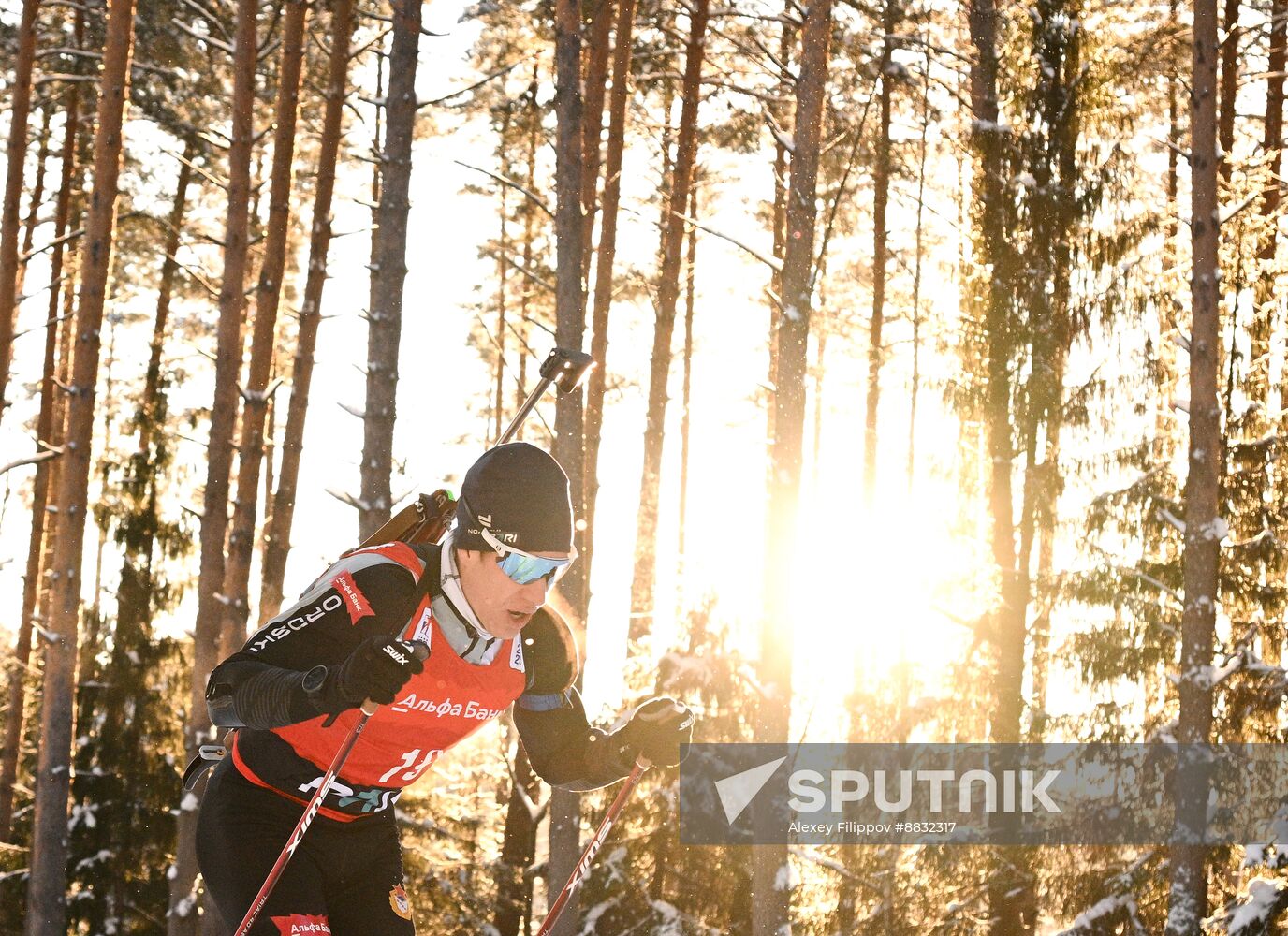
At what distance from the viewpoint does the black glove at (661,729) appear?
3.63m

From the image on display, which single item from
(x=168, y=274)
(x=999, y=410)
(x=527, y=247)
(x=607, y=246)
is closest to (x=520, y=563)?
(x=999, y=410)

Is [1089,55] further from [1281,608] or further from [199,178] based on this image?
[199,178]

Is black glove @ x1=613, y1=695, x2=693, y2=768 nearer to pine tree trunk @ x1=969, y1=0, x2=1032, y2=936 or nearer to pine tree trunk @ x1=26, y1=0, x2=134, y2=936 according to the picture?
pine tree trunk @ x1=969, y1=0, x2=1032, y2=936

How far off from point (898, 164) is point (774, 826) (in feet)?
38.2

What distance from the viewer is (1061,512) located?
1379 cm

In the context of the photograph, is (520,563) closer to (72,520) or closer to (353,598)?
(353,598)

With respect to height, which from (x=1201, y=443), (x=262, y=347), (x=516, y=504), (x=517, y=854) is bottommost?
(x=517, y=854)

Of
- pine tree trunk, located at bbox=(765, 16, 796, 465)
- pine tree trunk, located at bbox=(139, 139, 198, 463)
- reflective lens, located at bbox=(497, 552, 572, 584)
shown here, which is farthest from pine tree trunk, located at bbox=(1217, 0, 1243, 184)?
reflective lens, located at bbox=(497, 552, 572, 584)

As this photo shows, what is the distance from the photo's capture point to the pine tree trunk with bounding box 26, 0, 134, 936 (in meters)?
13.1

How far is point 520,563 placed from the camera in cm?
329

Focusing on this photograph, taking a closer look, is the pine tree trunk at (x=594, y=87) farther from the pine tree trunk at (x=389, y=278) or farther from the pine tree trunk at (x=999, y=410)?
the pine tree trunk at (x=999, y=410)

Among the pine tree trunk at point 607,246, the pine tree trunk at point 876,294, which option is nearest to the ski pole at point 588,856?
the pine tree trunk at point 607,246

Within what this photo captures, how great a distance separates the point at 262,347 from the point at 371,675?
41.6 feet

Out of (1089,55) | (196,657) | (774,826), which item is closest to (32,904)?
(196,657)
